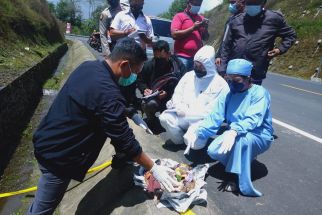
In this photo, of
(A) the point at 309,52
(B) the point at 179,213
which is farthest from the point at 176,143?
(A) the point at 309,52

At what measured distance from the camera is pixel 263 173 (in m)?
4.36

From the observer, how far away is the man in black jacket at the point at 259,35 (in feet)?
15.9

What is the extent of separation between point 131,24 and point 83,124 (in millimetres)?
2941

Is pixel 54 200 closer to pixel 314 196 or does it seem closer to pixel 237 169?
pixel 237 169

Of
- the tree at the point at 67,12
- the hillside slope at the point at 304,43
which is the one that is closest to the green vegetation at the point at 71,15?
the tree at the point at 67,12

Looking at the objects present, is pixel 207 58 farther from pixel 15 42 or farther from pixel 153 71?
pixel 15 42

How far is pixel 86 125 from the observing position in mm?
2857

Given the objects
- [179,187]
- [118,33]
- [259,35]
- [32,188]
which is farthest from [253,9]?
[32,188]

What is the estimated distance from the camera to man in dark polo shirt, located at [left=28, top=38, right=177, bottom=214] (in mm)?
2699

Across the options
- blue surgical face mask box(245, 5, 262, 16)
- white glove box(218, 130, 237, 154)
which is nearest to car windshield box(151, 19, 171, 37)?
blue surgical face mask box(245, 5, 262, 16)

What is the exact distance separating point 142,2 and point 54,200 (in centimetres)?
345

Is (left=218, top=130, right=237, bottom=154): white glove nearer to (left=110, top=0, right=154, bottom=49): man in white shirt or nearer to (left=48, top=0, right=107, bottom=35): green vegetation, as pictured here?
(left=110, top=0, right=154, bottom=49): man in white shirt

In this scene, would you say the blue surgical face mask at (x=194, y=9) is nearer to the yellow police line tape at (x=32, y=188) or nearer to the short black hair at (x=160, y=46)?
the short black hair at (x=160, y=46)

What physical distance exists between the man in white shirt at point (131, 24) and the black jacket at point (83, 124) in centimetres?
264
